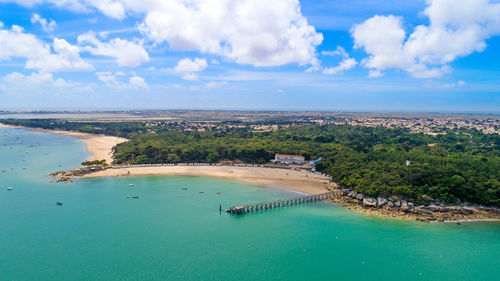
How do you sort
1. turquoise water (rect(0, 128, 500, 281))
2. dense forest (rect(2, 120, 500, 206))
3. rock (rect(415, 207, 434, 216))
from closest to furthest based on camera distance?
1. turquoise water (rect(0, 128, 500, 281))
2. rock (rect(415, 207, 434, 216))
3. dense forest (rect(2, 120, 500, 206))

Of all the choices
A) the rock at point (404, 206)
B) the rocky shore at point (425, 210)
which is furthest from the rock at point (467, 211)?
the rock at point (404, 206)

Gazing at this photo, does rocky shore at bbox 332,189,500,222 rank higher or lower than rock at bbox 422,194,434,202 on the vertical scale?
lower

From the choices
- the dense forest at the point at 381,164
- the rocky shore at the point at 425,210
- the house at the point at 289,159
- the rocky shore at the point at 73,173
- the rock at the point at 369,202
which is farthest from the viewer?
the house at the point at 289,159

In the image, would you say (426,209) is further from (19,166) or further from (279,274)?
(19,166)

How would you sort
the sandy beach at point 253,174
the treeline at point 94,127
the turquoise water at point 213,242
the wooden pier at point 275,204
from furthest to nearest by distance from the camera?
1. the treeline at point 94,127
2. the sandy beach at point 253,174
3. the wooden pier at point 275,204
4. the turquoise water at point 213,242

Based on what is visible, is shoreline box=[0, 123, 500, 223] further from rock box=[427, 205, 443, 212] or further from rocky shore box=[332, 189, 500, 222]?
rock box=[427, 205, 443, 212]

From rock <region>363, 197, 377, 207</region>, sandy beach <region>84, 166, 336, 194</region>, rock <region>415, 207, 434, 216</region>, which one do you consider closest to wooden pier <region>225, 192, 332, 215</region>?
sandy beach <region>84, 166, 336, 194</region>

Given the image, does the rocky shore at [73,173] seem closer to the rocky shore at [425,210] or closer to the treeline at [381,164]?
the treeline at [381,164]

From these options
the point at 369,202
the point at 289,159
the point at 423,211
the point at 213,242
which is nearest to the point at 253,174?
the point at 289,159
